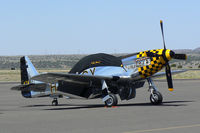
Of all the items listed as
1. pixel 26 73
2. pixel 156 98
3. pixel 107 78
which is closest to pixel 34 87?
pixel 26 73

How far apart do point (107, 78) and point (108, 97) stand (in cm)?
87

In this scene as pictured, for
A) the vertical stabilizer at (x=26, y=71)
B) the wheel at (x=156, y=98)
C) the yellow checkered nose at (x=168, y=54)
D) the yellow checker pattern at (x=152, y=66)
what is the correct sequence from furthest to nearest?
the vertical stabilizer at (x=26, y=71), the wheel at (x=156, y=98), the yellow checker pattern at (x=152, y=66), the yellow checkered nose at (x=168, y=54)

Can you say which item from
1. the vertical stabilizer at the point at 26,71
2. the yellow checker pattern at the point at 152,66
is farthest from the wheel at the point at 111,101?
the vertical stabilizer at the point at 26,71

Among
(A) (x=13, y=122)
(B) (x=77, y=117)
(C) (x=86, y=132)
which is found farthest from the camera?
(B) (x=77, y=117)

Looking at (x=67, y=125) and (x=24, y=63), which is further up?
(x=24, y=63)

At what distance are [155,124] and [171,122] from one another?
2.21ft

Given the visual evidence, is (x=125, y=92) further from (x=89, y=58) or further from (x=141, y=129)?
(x=141, y=129)

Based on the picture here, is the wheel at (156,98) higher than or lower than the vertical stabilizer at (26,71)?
lower

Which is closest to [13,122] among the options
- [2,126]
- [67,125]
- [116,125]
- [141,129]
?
[2,126]

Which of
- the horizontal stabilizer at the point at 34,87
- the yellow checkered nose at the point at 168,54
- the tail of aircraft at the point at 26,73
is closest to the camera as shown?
the yellow checkered nose at the point at 168,54

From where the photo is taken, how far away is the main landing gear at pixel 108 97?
1925cm

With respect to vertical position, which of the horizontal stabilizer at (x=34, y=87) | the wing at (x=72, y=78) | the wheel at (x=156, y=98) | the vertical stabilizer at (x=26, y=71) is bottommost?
the wheel at (x=156, y=98)

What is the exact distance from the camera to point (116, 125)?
1241 centimetres

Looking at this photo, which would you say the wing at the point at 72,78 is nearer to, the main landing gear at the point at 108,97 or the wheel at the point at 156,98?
the main landing gear at the point at 108,97
